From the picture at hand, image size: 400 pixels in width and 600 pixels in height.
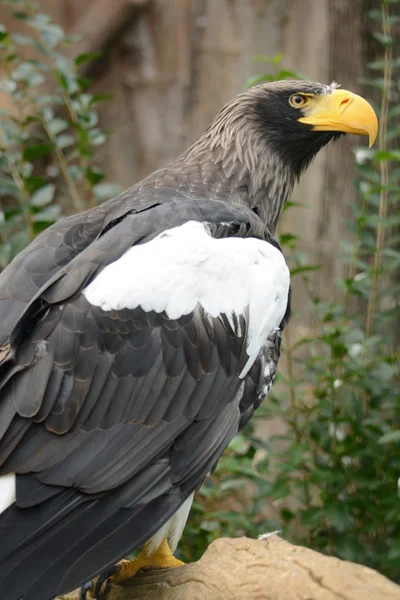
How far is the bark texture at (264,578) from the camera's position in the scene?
1893 millimetres

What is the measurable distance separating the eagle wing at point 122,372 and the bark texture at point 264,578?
0.19m

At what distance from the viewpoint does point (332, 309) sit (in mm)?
3824

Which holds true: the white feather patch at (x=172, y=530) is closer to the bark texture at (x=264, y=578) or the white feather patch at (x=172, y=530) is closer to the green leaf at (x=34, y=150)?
the bark texture at (x=264, y=578)

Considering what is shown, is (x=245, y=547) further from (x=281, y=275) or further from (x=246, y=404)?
(x=281, y=275)

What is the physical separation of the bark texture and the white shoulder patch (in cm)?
62

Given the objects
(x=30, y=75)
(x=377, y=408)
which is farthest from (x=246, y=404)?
(x=30, y=75)

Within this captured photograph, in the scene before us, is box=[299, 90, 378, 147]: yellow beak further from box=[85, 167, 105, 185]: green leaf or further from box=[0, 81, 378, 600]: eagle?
box=[85, 167, 105, 185]: green leaf

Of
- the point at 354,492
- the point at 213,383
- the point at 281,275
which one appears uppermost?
the point at 281,275

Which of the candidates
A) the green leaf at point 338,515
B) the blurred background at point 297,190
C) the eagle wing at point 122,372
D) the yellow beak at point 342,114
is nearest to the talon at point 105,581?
the eagle wing at point 122,372

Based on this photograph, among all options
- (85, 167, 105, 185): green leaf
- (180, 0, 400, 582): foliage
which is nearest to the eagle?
(180, 0, 400, 582): foliage

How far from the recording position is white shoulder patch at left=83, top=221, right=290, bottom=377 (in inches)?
98.9

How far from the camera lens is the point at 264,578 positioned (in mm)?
2111

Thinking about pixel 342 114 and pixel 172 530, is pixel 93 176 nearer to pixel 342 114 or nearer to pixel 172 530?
pixel 342 114

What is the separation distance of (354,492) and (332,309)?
2.85 feet
